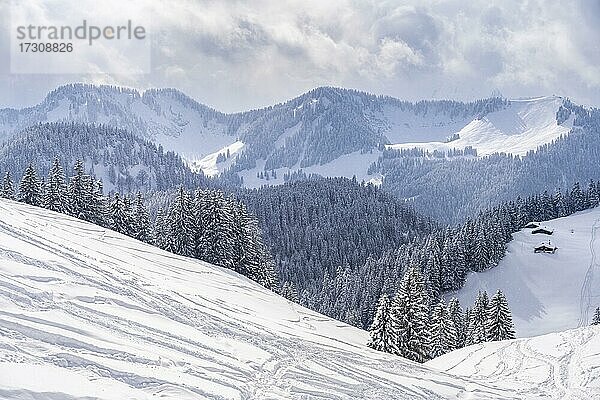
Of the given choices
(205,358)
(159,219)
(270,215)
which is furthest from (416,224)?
(205,358)

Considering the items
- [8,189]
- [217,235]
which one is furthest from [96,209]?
[217,235]

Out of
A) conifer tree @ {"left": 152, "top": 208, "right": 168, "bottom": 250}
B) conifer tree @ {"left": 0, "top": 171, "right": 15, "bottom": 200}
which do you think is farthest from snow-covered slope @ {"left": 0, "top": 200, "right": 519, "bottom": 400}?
conifer tree @ {"left": 0, "top": 171, "right": 15, "bottom": 200}

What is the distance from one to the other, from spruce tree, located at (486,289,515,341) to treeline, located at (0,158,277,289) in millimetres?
23376

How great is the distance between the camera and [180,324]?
18.2 m

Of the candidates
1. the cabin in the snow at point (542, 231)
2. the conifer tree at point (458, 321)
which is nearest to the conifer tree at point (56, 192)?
the conifer tree at point (458, 321)

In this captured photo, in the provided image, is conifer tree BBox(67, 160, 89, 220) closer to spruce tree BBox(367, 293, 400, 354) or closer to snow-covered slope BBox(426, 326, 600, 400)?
spruce tree BBox(367, 293, 400, 354)

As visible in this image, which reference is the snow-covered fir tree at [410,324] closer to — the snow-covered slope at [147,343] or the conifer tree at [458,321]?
the snow-covered slope at [147,343]

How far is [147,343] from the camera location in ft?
49.7

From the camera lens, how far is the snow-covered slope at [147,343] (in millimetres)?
12125

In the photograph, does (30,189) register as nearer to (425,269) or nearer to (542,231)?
(425,269)

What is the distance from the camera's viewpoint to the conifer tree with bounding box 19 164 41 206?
1982 inches

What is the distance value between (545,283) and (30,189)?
77016 millimetres

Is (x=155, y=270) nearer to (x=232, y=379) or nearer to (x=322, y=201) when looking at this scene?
(x=232, y=379)

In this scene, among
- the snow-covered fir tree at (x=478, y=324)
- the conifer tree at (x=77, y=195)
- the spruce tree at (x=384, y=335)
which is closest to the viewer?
the spruce tree at (x=384, y=335)
